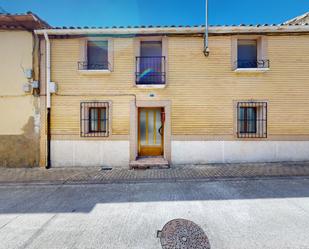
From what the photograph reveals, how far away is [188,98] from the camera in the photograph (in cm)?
781

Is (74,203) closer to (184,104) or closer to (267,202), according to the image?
(267,202)

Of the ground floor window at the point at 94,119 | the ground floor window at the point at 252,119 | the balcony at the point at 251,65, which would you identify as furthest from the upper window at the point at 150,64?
the ground floor window at the point at 252,119

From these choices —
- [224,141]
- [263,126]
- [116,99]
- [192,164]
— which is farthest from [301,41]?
[116,99]

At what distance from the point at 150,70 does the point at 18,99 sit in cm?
542

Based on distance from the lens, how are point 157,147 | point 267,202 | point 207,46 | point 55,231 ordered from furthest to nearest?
1. point 157,147
2. point 207,46
3. point 267,202
4. point 55,231

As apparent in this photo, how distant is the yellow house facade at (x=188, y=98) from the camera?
7.80m

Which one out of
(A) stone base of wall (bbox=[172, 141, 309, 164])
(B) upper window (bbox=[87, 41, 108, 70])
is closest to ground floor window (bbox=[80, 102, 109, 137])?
(B) upper window (bbox=[87, 41, 108, 70])

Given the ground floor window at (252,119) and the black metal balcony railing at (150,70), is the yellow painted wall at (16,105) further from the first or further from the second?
the ground floor window at (252,119)

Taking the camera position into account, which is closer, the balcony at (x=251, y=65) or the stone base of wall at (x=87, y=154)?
the balcony at (x=251, y=65)

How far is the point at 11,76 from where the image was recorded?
7703 millimetres

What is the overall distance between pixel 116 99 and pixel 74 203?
14.5ft

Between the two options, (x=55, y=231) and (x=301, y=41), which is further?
(x=301, y=41)

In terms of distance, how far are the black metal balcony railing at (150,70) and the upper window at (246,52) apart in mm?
3301

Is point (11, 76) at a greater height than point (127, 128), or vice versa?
point (11, 76)
